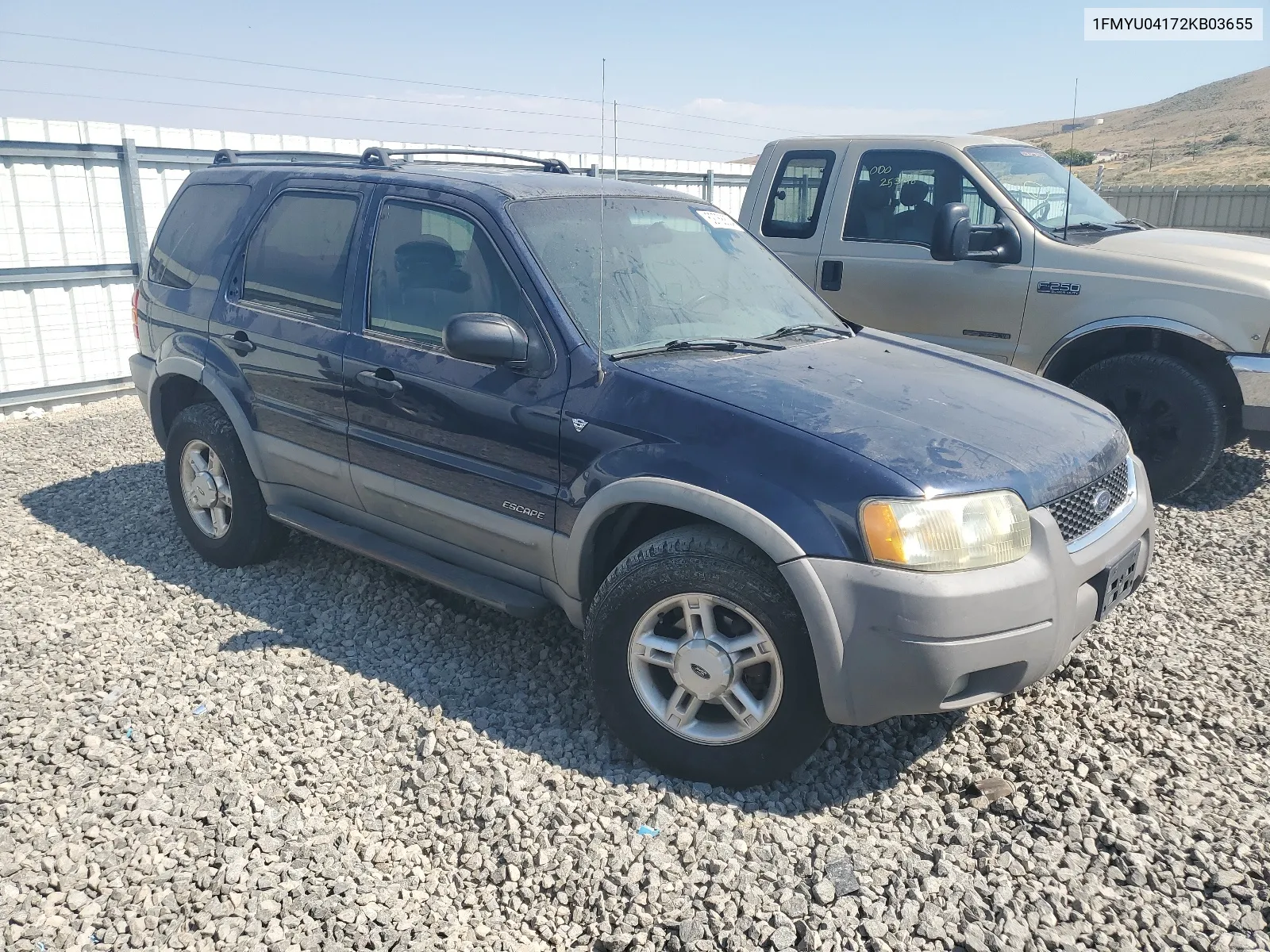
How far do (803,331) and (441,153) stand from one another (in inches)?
77.8

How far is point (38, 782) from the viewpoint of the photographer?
315 centimetres

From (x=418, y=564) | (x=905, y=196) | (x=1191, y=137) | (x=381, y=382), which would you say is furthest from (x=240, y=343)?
(x=1191, y=137)

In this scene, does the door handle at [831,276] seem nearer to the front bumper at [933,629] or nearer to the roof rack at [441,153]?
the roof rack at [441,153]

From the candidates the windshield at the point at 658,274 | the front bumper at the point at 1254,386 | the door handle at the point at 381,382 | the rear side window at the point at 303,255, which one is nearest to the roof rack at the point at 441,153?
the rear side window at the point at 303,255

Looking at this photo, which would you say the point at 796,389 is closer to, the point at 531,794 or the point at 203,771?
the point at 531,794

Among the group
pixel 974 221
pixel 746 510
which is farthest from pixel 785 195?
pixel 746 510

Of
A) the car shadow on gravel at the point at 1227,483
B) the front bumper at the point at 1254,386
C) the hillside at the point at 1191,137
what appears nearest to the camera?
the front bumper at the point at 1254,386

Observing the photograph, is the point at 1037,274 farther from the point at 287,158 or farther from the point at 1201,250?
the point at 287,158

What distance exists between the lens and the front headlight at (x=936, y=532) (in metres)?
2.74

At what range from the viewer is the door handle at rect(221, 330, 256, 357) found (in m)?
4.50

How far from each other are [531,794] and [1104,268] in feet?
15.4

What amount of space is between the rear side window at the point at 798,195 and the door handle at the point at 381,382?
3.83m

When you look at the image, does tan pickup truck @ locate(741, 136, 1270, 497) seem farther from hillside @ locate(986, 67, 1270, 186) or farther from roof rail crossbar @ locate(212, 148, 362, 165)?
hillside @ locate(986, 67, 1270, 186)

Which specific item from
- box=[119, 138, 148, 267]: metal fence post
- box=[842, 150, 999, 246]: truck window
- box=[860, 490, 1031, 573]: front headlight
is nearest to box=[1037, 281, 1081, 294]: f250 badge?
box=[842, 150, 999, 246]: truck window
